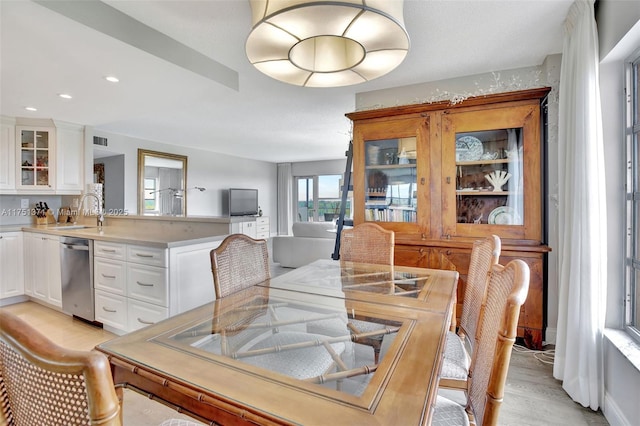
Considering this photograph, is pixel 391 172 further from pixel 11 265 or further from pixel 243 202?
pixel 243 202

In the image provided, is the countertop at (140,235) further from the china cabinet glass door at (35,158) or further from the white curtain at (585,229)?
the white curtain at (585,229)

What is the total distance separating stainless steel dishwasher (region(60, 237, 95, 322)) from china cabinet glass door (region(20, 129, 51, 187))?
159 cm

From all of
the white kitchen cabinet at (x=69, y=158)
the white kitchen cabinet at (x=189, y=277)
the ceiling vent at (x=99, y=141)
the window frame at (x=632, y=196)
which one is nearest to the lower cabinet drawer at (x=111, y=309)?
the white kitchen cabinet at (x=189, y=277)

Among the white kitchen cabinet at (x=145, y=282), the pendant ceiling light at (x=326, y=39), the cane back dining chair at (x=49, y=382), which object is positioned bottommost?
the white kitchen cabinet at (x=145, y=282)

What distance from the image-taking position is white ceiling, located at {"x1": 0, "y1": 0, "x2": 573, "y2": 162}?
195cm

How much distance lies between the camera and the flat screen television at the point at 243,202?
7.95 meters

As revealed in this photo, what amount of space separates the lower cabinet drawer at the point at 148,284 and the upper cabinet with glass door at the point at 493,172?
93.9 inches

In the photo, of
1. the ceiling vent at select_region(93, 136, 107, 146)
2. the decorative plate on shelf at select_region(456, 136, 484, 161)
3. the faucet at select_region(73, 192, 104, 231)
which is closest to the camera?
the decorative plate on shelf at select_region(456, 136, 484, 161)

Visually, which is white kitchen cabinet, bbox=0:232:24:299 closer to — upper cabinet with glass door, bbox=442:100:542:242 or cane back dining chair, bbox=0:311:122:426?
cane back dining chair, bbox=0:311:122:426

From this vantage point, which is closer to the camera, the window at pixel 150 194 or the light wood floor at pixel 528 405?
the light wood floor at pixel 528 405

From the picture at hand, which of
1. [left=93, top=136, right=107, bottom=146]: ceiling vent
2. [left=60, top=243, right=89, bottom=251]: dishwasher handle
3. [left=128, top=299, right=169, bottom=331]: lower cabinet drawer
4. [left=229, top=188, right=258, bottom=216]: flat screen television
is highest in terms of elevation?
[left=93, top=136, right=107, bottom=146]: ceiling vent

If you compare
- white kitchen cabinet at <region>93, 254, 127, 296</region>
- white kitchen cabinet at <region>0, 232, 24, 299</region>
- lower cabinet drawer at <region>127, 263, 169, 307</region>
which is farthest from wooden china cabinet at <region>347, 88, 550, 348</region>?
white kitchen cabinet at <region>0, 232, 24, 299</region>

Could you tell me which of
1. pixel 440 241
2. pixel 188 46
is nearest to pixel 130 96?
pixel 188 46

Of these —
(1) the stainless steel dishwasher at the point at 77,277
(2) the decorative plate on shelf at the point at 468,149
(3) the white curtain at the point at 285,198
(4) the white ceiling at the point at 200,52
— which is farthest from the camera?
(3) the white curtain at the point at 285,198
